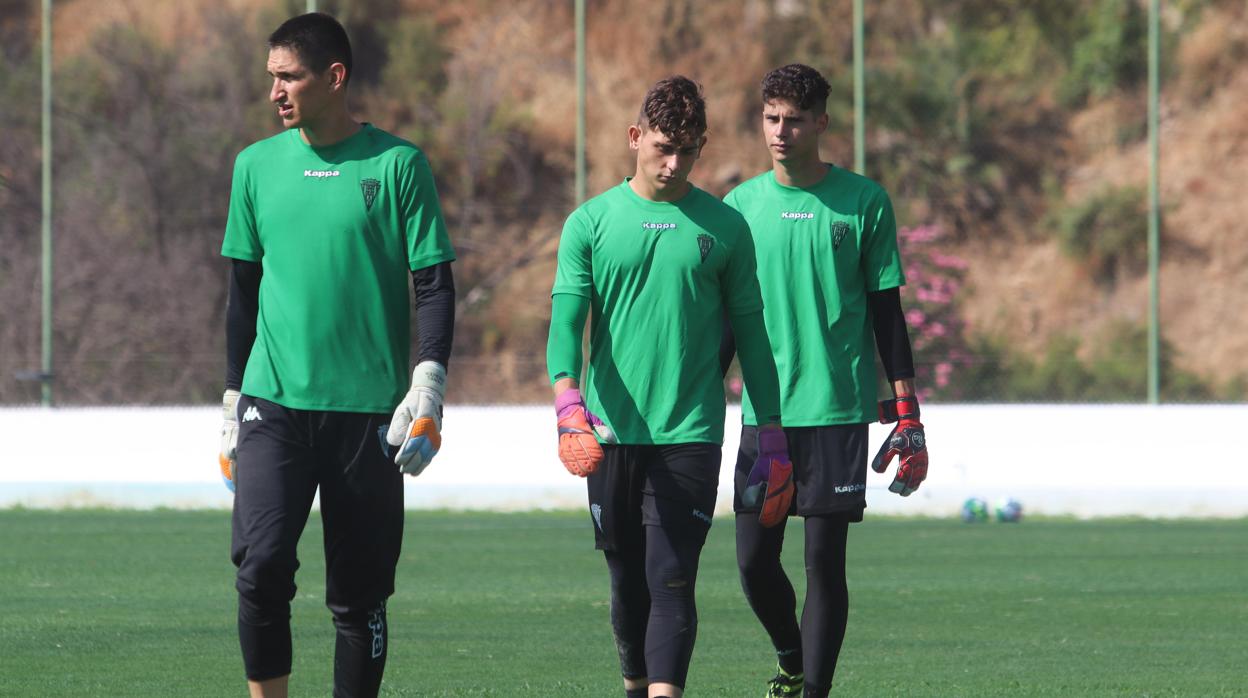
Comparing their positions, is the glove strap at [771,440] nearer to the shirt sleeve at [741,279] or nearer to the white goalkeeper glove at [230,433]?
the shirt sleeve at [741,279]

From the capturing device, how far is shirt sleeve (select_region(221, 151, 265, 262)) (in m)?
6.16

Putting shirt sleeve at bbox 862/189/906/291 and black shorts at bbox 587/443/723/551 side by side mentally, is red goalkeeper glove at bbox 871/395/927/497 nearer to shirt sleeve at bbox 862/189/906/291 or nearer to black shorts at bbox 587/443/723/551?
shirt sleeve at bbox 862/189/906/291

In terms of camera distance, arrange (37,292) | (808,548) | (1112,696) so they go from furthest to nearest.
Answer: (37,292) < (1112,696) < (808,548)

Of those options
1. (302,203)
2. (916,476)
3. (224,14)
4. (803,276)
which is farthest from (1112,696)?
(224,14)

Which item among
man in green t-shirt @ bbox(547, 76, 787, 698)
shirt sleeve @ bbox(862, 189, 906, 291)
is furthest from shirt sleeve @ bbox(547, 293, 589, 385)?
shirt sleeve @ bbox(862, 189, 906, 291)

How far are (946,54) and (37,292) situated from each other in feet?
51.4

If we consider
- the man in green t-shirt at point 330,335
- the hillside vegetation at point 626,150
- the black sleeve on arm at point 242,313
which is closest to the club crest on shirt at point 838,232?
the man in green t-shirt at point 330,335

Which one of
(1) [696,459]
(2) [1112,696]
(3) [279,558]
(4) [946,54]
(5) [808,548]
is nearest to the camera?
(3) [279,558]

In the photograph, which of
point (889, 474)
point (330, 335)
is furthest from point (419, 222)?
point (889, 474)

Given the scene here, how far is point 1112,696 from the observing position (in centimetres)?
796

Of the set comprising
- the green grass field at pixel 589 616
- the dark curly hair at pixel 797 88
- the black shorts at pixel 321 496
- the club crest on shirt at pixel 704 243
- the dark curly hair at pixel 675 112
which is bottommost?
the green grass field at pixel 589 616

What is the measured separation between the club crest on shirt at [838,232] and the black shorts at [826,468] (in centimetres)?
65

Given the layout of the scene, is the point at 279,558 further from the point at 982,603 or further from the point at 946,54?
the point at 946,54

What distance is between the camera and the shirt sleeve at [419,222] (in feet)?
19.9
